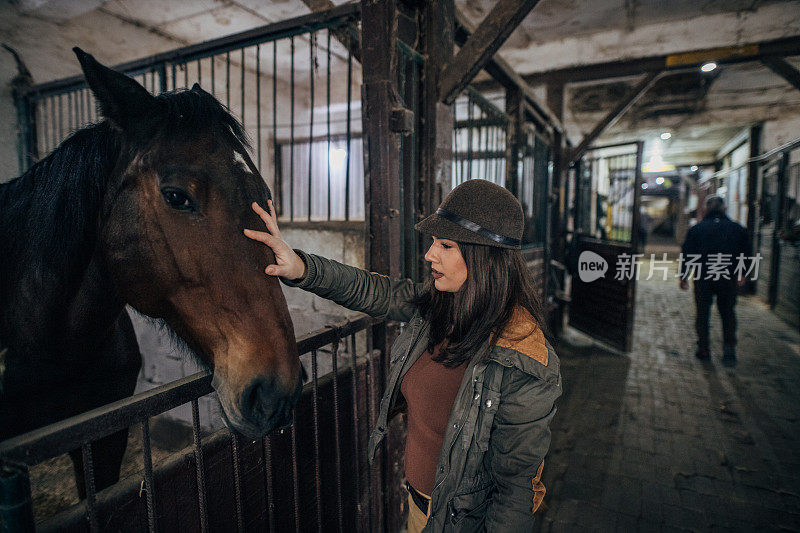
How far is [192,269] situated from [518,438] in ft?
3.89

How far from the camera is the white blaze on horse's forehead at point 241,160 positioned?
4.21 ft

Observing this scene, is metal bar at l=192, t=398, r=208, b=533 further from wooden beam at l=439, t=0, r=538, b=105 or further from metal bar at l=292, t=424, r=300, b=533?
wooden beam at l=439, t=0, r=538, b=105

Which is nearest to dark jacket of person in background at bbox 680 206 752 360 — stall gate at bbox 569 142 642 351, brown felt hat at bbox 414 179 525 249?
stall gate at bbox 569 142 642 351

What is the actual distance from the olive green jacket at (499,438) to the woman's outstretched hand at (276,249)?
73 cm

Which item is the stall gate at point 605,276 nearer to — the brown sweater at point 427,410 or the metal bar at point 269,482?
the brown sweater at point 427,410

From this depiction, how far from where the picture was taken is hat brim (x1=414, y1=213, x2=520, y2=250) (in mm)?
1456

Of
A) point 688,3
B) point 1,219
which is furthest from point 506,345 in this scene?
point 688,3

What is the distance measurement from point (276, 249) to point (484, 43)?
5.87ft

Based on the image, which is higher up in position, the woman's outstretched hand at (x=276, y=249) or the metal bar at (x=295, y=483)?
the woman's outstretched hand at (x=276, y=249)

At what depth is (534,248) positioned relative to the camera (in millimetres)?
5109

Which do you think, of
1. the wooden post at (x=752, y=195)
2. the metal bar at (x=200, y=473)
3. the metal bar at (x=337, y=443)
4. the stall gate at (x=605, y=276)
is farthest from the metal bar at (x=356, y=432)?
the wooden post at (x=752, y=195)

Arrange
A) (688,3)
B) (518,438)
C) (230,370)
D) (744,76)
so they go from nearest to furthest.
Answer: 1. (230,370)
2. (518,438)
3. (688,3)
4. (744,76)

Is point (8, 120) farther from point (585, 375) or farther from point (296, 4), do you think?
point (585, 375)

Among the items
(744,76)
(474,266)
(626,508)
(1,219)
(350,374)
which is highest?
(744,76)
